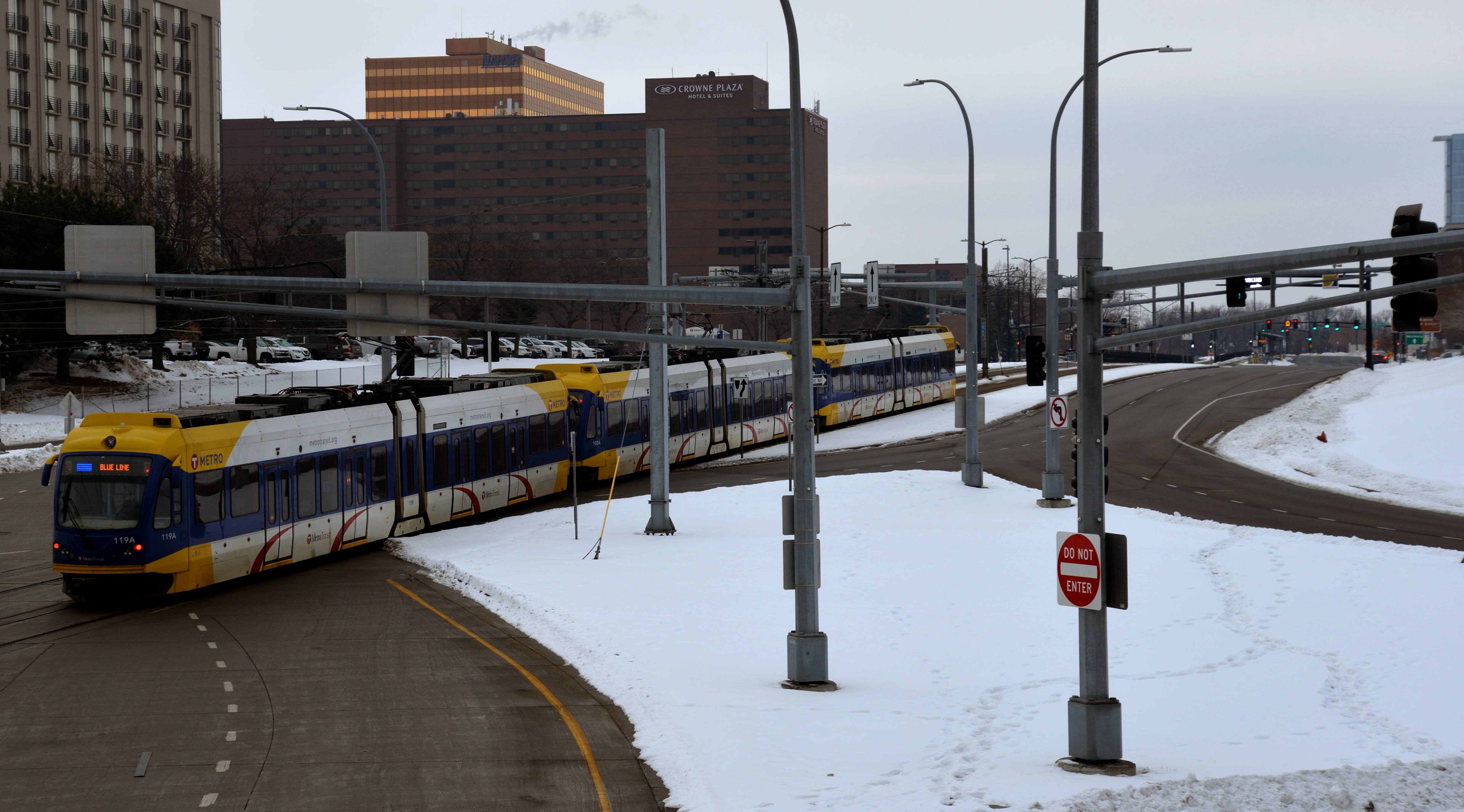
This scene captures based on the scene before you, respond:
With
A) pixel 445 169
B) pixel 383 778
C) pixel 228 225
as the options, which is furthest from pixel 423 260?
pixel 445 169

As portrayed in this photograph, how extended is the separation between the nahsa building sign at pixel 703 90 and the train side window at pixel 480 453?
159 meters

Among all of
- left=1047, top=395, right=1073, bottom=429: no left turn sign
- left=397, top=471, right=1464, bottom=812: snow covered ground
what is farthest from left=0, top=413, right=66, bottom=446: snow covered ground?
left=1047, top=395, right=1073, bottom=429: no left turn sign

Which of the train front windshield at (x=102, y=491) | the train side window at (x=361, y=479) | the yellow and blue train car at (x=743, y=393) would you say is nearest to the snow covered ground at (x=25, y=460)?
the yellow and blue train car at (x=743, y=393)

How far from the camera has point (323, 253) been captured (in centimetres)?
7775

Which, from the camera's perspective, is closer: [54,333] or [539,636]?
[539,636]

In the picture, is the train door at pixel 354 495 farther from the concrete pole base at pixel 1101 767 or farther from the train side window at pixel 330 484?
the concrete pole base at pixel 1101 767

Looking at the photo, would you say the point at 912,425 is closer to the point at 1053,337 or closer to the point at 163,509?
the point at 1053,337

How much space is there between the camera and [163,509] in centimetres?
2041

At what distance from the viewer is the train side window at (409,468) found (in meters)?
27.3

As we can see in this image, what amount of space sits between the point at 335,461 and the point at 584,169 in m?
Result: 171

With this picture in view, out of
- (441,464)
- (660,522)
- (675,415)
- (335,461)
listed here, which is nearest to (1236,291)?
(660,522)

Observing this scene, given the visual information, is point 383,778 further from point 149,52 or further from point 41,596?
point 149,52

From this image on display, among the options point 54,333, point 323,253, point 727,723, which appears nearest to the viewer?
point 727,723

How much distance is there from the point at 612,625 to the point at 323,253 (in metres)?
64.3
